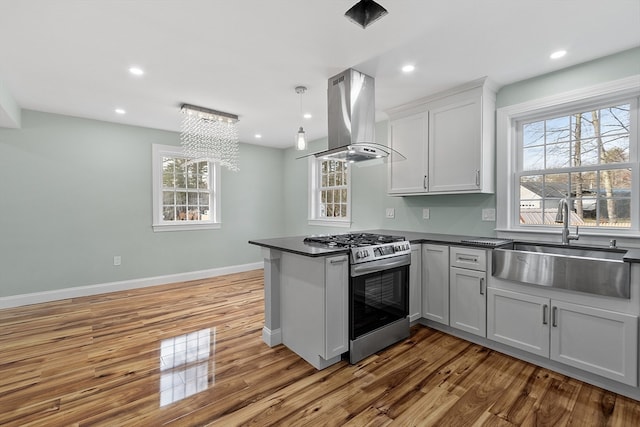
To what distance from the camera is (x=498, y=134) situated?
297 centimetres

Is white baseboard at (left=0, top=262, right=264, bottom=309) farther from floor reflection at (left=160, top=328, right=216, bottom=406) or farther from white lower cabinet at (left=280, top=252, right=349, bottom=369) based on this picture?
white lower cabinet at (left=280, top=252, right=349, bottom=369)

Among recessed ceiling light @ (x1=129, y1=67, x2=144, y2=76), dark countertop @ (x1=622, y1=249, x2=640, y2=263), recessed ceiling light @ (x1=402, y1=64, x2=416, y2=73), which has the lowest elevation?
dark countertop @ (x1=622, y1=249, x2=640, y2=263)

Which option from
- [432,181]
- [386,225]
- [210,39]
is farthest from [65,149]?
[432,181]

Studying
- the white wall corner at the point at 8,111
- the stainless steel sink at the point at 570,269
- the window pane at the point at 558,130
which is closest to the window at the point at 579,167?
the window pane at the point at 558,130

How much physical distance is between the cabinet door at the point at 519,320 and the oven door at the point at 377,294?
2.29ft

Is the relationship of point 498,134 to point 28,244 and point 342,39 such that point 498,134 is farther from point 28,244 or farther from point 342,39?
point 28,244

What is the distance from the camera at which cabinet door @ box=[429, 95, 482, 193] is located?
114 inches

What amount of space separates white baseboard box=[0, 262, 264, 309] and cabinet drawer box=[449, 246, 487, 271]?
397 cm

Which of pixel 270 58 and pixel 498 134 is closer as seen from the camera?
pixel 270 58

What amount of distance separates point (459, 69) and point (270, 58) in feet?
5.47

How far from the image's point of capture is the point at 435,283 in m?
2.86

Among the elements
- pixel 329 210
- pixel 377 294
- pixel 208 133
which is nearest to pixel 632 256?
pixel 377 294

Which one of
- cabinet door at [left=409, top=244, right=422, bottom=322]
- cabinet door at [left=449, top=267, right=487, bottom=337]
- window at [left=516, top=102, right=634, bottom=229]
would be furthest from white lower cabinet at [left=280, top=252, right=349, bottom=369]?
window at [left=516, top=102, right=634, bottom=229]

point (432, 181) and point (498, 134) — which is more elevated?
point (498, 134)
